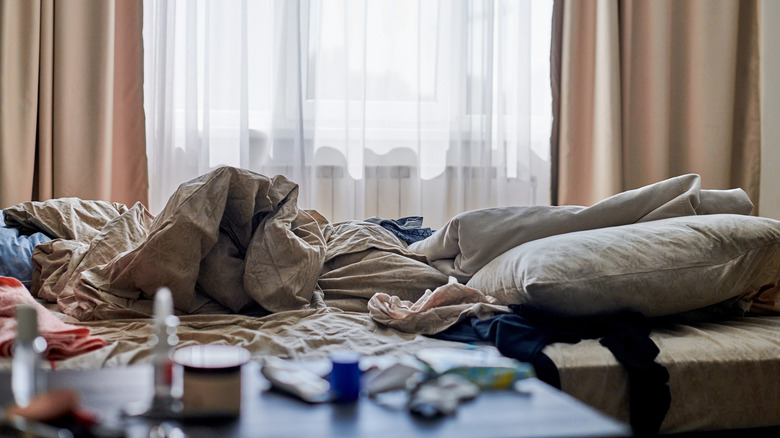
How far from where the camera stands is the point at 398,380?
0.82 metres

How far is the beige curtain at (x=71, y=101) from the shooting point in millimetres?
2643

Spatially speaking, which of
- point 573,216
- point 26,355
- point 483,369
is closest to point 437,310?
point 573,216

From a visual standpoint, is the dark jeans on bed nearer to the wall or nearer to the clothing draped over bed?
the clothing draped over bed

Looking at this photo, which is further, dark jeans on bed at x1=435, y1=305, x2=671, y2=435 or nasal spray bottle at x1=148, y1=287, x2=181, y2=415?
dark jeans on bed at x1=435, y1=305, x2=671, y2=435

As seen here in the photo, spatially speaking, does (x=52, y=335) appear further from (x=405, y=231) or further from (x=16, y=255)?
(x=405, y=231)

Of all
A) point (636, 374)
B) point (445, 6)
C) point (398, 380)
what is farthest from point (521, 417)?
point (445, 6)

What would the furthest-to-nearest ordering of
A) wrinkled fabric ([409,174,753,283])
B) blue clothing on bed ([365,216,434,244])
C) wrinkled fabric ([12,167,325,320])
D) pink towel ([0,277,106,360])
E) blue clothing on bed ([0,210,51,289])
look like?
blue clothing on bed ([365,216,434,244]), blue clothing on bed ([0,210,51,289]), wrinkled fabric ([409,174,753,283]), wrinkled fabric ([12,167,325,320]), pink towel ([0,277,106,360])

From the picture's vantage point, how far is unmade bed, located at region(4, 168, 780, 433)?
3.89 ft

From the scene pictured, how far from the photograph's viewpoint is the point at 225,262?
1.47 m

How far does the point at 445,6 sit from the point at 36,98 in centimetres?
168

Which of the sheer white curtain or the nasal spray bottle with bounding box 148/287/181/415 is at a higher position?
the sheer white curtain

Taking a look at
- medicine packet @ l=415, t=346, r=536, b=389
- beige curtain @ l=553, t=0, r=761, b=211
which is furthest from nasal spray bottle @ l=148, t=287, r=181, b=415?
beige curtain @ l=553, t=0, r=761, b=211

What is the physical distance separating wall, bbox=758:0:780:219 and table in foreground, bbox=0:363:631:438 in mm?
2669

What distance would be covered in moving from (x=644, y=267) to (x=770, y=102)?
85.7 inches
